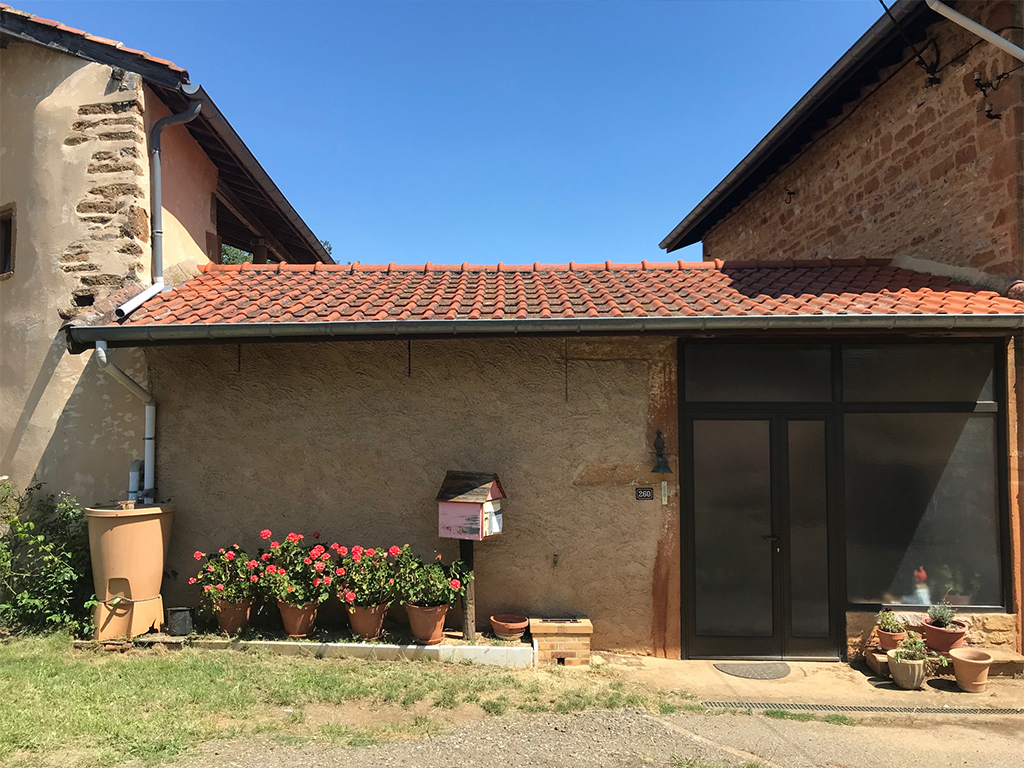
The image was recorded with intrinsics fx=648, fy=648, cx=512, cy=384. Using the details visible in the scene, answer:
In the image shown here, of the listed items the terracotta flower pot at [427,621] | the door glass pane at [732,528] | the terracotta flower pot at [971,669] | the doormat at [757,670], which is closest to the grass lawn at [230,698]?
the terracotta flower pot at [427,621]

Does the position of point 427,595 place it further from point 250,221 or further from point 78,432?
point 250,221

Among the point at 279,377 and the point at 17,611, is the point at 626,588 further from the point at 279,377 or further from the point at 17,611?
the point at 17,611

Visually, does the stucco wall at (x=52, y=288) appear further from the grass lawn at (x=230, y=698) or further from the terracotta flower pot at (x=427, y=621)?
the terracotta flower pot at (x=427, y=621)

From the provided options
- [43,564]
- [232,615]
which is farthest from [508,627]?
[43,564]

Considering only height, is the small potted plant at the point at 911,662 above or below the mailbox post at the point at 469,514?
below

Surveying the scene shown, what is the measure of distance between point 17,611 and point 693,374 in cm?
615

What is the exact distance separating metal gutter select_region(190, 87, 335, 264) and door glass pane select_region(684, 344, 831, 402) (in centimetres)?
521

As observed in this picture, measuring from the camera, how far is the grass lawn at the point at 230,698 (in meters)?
3.68

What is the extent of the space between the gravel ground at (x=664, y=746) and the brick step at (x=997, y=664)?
78cm

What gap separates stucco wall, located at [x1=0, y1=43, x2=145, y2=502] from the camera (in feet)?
19.4

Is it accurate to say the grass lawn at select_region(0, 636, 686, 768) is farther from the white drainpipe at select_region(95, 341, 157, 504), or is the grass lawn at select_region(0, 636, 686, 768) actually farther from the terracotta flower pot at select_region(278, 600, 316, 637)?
the white drainpipe at select_region(95, 341, 157, 504)

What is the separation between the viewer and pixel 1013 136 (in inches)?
227

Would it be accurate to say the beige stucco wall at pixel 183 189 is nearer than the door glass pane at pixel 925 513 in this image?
No

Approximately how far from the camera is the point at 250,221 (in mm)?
9547
